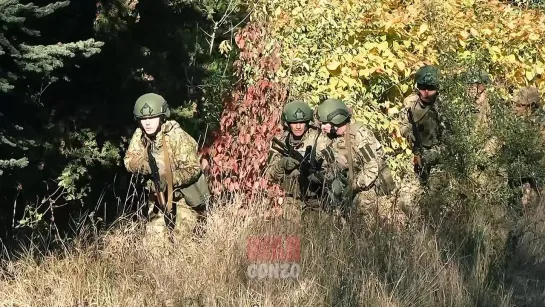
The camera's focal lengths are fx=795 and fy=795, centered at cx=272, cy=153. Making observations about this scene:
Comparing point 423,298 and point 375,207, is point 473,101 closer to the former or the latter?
point 375,207

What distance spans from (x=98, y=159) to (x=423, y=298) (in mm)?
2725

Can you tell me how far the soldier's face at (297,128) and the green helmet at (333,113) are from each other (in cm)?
23

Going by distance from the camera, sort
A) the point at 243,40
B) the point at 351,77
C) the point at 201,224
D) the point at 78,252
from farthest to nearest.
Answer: the point at 351,77 → the point at 243,40 → the point at 201,224 → the point at 78,252

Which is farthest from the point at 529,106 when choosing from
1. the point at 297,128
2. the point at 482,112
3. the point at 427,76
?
the point at 297,128

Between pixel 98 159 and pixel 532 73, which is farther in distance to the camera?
pixel 532 73

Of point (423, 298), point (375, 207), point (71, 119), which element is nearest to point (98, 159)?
point (71, 119)

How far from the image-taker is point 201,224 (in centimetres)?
567

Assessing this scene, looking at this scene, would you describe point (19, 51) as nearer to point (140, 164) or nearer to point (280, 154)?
point (140, 164)

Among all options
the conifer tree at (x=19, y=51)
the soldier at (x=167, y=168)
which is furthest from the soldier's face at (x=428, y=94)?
the conifer tree at (x=19, y=51)

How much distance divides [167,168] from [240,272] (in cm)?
144

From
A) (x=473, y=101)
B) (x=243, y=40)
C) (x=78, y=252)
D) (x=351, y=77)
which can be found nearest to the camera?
(x=78, y=252)

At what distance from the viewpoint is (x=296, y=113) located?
6.41 meters

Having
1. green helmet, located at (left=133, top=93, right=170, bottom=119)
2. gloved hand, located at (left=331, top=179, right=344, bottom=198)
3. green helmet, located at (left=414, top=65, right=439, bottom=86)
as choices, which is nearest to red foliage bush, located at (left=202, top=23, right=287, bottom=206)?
gloved hand, located at (left=331, top=179, right=344, bottom=198)

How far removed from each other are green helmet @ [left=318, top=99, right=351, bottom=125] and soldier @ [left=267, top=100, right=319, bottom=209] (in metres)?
0.10
